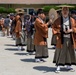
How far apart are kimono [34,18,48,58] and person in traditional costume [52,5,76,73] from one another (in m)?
1.14

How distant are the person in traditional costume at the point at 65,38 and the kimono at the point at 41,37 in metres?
1.14

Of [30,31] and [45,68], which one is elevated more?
[30,31]

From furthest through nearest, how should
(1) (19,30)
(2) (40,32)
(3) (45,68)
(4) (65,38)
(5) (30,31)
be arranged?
(1) (19,30)
(5) (30,31)
(2) (40,32)
(3) (45,68)
(4) (65,38)

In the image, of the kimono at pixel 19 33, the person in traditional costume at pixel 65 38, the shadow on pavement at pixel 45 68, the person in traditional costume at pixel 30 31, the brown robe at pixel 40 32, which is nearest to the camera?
the person in traditional costume at pixel 65 38

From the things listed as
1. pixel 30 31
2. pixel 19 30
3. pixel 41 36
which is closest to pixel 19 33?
pixel 19 30

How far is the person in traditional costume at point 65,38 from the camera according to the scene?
9.00 metres

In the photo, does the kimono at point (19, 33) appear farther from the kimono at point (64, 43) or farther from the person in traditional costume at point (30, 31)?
the kimono at point (64, 43)

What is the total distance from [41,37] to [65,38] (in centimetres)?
150

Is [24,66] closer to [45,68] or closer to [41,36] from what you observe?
[45,68]

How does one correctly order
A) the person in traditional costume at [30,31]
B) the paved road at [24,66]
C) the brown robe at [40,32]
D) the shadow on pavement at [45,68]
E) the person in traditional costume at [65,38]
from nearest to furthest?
1. the person in traditional costume at [65,38]
2. the paved road at [24,66]
3. the shadow on pavement at [45,68]
4. the brown robe at [40,32]
5. the person in traditional costume at [30,31]

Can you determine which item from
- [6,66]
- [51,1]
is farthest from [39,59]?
[51,1]

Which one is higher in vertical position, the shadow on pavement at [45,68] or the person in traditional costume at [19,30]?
the person in traditional costume at [19,30]

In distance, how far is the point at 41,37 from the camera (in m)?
10.4

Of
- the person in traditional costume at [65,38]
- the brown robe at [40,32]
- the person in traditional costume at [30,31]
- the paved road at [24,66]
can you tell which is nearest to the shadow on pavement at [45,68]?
the paved road at [24,66]
